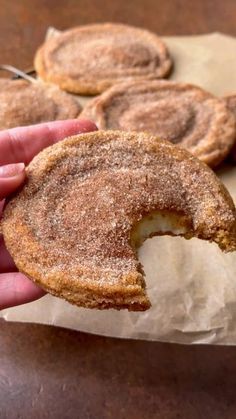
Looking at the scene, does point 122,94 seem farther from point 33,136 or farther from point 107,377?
point 107,377

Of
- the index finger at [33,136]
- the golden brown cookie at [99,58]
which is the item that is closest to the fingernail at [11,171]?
the index finger at [33,136]

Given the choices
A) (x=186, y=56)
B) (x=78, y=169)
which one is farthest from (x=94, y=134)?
Result: (x=186, y=56)

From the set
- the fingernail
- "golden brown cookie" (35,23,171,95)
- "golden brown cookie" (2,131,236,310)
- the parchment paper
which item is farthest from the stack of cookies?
the fingernail

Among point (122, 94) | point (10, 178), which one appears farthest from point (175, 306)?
point (122, 94)

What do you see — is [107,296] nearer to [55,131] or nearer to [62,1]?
[55,131]

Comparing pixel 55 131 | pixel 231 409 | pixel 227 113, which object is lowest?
pixel 231 409

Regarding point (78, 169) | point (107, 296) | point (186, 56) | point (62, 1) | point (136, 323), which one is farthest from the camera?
point (62, 1)
